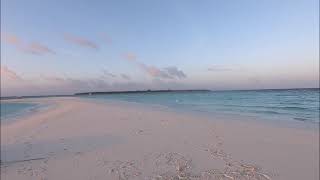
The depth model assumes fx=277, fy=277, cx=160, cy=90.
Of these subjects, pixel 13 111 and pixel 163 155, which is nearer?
pixel 163 155

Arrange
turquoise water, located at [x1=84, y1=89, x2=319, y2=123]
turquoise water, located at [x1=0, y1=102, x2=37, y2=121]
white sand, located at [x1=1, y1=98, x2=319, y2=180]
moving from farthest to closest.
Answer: turquoise water, located at [x1=0, y1=102, x2=37, y2=121] → turquoise water, located at [x1=84, y1=89, x2=319, y2=123] → white sand, located at [x1=1, y1=98, x2=319, y2=180]

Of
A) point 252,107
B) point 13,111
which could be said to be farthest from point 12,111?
point 252,107

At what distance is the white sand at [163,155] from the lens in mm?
5746

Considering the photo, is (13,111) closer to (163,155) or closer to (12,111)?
(12,111)

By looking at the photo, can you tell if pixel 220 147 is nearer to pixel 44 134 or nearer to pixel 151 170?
pixel 151 170

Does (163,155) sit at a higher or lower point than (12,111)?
lower

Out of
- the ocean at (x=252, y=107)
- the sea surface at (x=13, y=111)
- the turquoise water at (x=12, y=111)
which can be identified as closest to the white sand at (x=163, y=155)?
the ocean at (x=252, y=107)

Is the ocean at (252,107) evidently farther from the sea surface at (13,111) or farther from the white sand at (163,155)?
the white sand at (163,155)

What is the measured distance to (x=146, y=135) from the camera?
32.0 ft

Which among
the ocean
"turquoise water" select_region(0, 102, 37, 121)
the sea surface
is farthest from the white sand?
"turquoise water" select_region(0, 102, 37, 121)

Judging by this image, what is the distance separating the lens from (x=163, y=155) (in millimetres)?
6992

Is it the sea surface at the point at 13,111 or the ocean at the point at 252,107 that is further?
the sea surface at the point at 13,111

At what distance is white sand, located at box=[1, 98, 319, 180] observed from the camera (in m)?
5.75

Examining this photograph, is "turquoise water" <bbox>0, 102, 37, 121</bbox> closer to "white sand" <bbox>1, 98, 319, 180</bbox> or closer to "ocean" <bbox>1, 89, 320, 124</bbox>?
"ocean" <bbox>1, 89, 320, 124</bbox>
